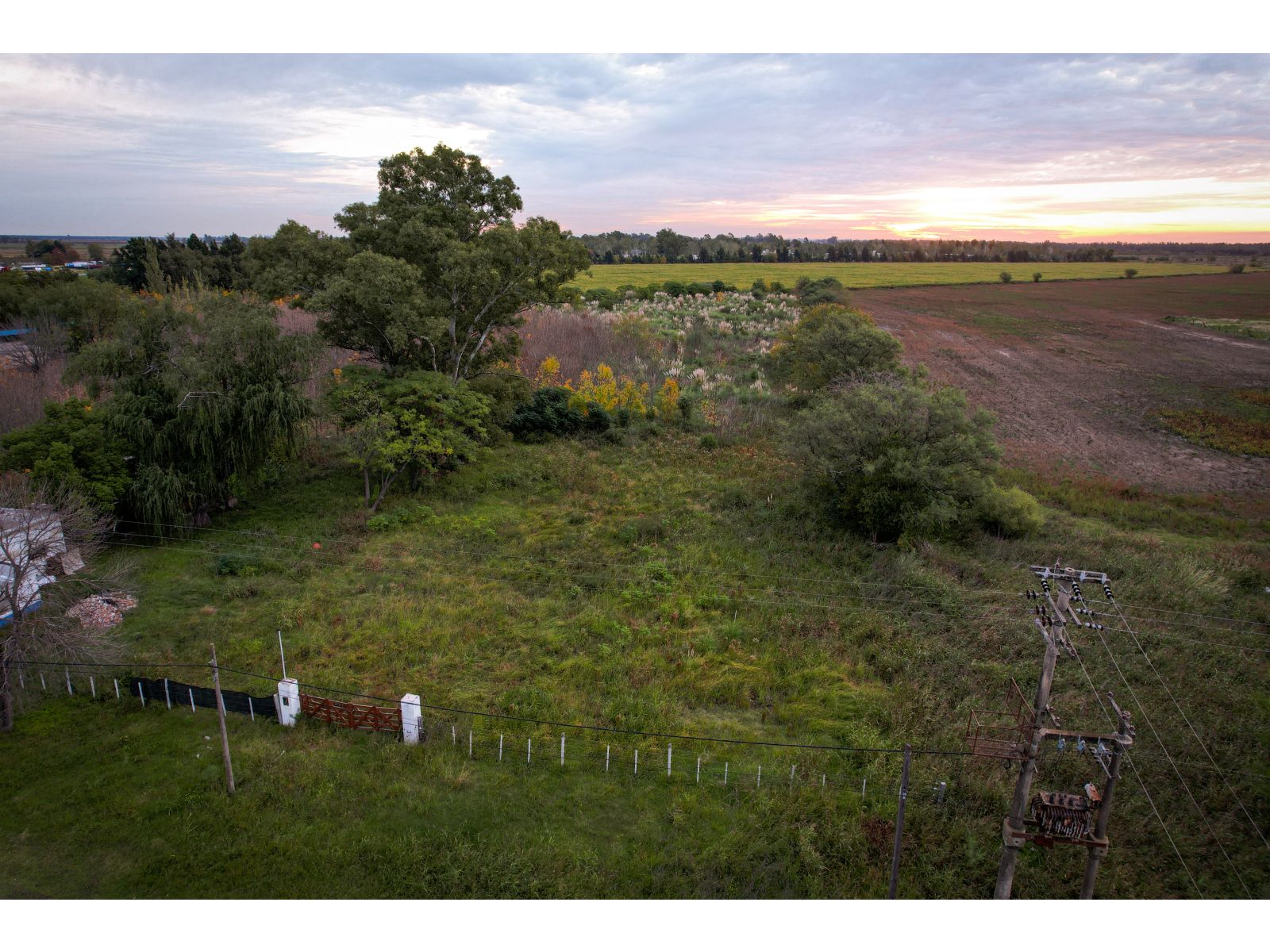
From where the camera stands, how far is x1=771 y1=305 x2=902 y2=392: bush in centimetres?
3384

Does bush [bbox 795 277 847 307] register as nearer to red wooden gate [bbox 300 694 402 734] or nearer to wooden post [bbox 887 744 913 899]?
red wooden gate [bbox 300 694 402 734]

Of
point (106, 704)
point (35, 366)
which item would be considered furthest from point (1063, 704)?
point (35, 366)

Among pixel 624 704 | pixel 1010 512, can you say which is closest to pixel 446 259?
pixel 624 704

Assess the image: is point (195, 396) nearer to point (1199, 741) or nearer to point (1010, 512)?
point (1010, 512)

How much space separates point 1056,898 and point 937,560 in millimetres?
10883

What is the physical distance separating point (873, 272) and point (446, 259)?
92.4 m

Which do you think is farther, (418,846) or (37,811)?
(37,811)

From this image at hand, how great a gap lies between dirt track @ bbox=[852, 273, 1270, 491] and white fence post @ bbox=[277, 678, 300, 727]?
29850mm

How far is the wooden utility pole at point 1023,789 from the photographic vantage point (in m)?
7.92

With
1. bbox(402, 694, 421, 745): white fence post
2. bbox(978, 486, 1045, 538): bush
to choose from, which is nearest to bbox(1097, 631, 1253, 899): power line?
bbox(978, 486, 1045, 538): bush

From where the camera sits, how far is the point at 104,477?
20156 mm

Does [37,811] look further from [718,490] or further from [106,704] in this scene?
[718,490]

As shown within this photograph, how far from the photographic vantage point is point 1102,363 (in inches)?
1831

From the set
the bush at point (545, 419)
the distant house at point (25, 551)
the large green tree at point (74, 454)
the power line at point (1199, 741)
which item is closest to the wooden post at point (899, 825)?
the power line at point (1199, 741)
